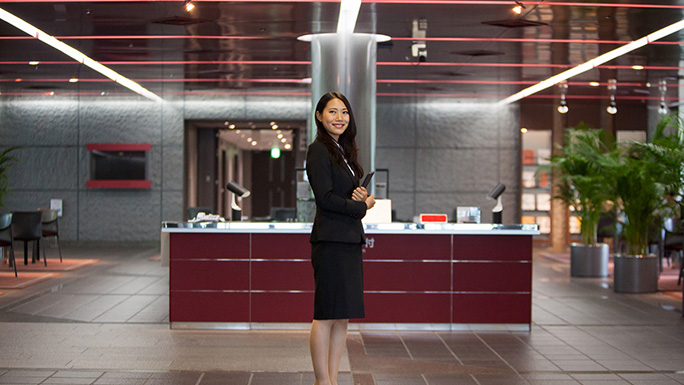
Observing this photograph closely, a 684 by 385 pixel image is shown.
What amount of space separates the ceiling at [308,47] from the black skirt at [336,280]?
A: 3952 mm

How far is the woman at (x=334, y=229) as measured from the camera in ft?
12.4

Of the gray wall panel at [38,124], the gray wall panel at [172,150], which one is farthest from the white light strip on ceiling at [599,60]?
the gray wall panel at [38,124]

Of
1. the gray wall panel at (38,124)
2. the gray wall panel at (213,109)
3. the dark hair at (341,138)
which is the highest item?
the gray wall panel at (213,109)

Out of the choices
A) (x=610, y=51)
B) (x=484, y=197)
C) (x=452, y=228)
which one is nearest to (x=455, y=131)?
(x=484, y=197)

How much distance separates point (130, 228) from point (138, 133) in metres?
1.99

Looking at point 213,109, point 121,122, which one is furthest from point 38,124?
point 213,109

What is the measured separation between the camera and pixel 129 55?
10.2 metres

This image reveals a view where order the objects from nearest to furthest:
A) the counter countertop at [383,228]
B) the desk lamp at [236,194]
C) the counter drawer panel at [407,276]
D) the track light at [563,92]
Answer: the counter countertop at [383,228] < the counter drawer panel at [407,276] < the desk lamp at [236,194] < the track light at [563,92]

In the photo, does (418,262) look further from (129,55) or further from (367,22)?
(129,55)

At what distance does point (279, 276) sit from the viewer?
670cm

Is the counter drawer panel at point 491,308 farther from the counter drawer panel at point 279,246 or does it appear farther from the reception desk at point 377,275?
the counter drawer panel at point 279,246

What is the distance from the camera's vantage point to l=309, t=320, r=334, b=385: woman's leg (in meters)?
3.87

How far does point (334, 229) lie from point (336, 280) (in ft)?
0.86

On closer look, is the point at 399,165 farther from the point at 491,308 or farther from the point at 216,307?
the point at 216,307
